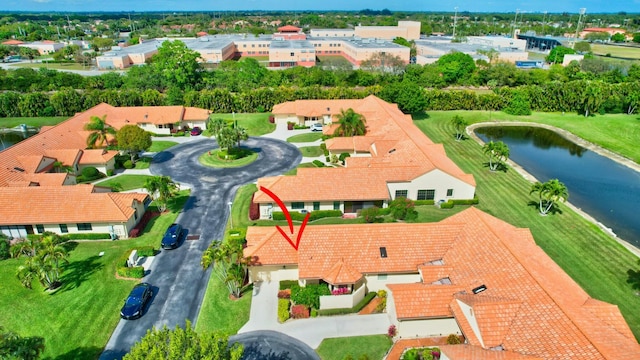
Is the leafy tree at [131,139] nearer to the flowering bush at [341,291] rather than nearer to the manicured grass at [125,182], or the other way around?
the manicured grass at [125,182]

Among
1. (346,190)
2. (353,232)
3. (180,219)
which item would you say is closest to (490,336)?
(353,232)

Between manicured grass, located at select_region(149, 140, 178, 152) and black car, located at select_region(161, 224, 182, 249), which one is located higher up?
manicured grass, located at select_region(149, 140, 178, 152)

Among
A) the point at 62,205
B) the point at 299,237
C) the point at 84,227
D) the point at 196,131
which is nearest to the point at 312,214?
the point at 299,237

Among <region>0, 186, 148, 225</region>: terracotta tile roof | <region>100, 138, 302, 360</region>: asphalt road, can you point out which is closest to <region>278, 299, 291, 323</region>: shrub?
<region>100, 138, 302, 360</region>: asphalt road

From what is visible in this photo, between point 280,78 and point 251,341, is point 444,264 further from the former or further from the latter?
point 280,78

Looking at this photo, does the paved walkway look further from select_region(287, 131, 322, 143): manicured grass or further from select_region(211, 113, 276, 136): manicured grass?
select_region(211, 113, 276, 136): manicured grass

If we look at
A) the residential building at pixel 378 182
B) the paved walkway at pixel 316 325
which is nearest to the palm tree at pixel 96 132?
the residential building at pixel 378 182
